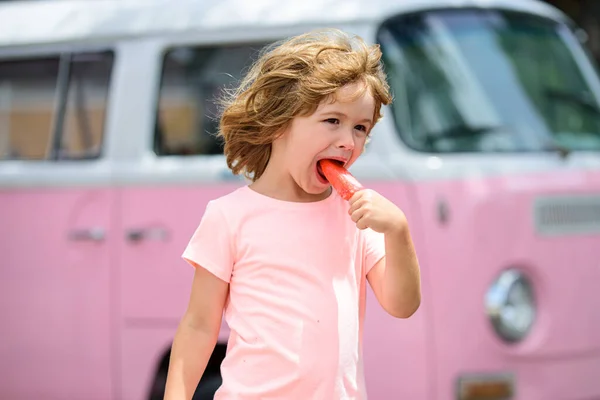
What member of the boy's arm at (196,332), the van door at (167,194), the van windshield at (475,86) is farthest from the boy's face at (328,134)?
the van door at (167,194)

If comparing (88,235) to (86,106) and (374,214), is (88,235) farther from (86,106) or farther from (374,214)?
(374,214)

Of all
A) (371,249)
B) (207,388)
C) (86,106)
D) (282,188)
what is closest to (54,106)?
(86,106)

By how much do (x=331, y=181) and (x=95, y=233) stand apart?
2.59 m

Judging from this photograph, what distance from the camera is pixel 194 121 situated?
474cm

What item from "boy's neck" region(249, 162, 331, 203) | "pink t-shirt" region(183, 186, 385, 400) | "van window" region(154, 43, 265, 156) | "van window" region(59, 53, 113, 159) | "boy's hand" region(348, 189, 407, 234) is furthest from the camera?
"van window" region(59, 53, 113, 159)

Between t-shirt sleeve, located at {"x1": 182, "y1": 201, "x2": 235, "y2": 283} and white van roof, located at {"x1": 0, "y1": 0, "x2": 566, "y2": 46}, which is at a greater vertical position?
white van roof, located at {"x1": 0, "y1": 0, "x2": 566, "y2": 46}

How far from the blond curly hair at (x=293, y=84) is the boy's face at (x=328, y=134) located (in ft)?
0.07

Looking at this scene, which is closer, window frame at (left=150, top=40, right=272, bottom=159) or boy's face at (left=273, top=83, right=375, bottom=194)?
boy's face at (left=273, top=83, right=375, bottom=194)

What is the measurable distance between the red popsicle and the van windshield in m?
2.01

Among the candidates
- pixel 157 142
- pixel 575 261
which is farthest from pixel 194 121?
pixel 575 261

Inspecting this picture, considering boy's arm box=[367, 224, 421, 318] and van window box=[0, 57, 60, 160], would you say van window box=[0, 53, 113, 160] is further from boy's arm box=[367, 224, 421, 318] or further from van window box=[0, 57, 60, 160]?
boy's arm box=[367, 224, 421, 318]

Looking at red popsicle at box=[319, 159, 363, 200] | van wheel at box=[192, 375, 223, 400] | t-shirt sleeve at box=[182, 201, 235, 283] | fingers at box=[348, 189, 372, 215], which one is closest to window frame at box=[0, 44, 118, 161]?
van wheel at box=[192, 375, 223, 400]

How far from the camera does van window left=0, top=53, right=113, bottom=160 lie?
4953 millimetres

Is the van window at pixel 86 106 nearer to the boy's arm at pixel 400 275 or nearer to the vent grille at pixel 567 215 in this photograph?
the vent grille at pixel 567 215
